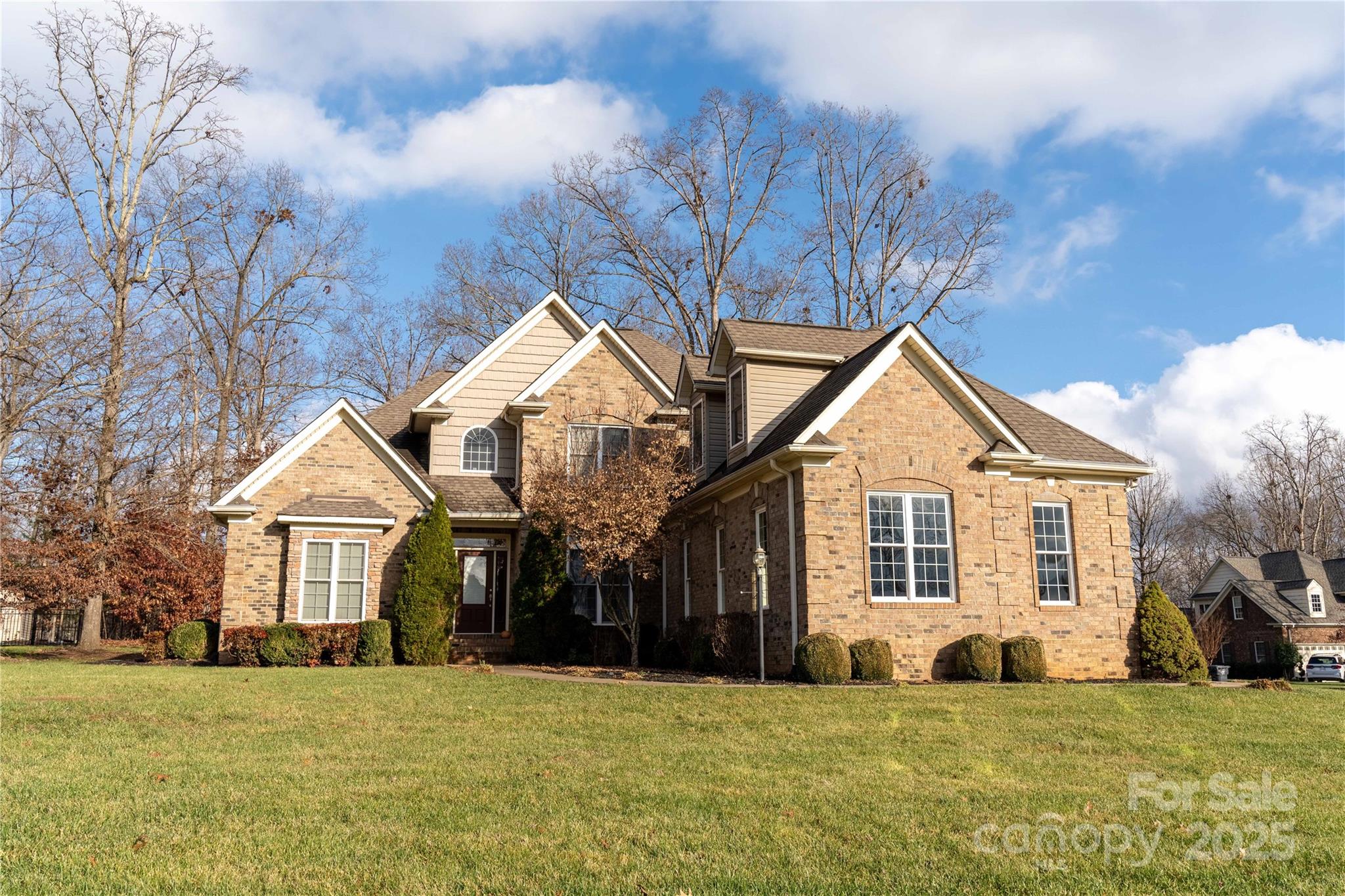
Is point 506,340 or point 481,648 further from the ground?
point 506,340

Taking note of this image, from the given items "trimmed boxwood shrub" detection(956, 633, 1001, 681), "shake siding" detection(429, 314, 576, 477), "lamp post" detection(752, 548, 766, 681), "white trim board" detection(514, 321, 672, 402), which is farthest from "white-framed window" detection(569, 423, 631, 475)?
"trimmed boxwood shrub" detection(956, 633, 1001, 681)

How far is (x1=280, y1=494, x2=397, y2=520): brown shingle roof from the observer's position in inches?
808

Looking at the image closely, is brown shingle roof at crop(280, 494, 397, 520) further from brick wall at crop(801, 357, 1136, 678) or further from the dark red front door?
brick wall at crop(801, 357, 1136, 678)

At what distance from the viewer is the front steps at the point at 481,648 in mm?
21547

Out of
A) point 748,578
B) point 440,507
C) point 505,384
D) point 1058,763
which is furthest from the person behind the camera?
point 505,384

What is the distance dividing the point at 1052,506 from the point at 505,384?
524 inches

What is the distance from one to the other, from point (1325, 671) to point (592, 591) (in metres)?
35.7

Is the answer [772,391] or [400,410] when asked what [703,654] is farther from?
[400,410]

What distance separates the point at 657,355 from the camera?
27688mm

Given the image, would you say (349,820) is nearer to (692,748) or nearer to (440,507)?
(692,748)

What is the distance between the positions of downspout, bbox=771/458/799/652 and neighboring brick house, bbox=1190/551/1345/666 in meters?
34.9

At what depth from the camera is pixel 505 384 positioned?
957 inches

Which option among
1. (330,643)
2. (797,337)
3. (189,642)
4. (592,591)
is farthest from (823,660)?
(189,642)

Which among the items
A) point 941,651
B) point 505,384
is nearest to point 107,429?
Result: point 505,384
